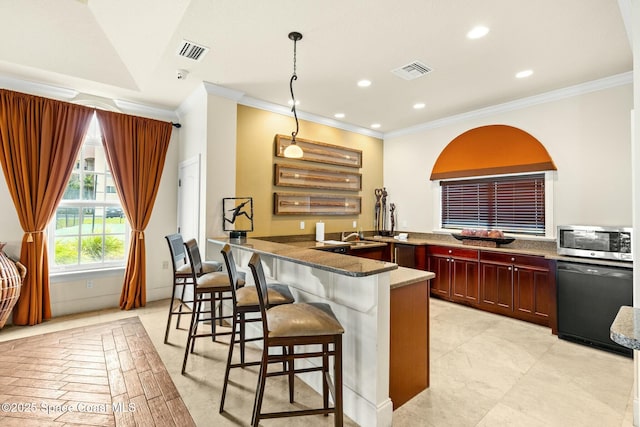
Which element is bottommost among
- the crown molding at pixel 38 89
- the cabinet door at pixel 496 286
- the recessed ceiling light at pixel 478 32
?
the cabinet door at pixel 496 286

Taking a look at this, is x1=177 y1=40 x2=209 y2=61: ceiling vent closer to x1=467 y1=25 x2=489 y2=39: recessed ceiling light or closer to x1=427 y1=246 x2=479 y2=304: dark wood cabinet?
x1=467 y1=25 x2=489 y2=39: recessed ceiling light

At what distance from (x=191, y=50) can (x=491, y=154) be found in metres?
4.17

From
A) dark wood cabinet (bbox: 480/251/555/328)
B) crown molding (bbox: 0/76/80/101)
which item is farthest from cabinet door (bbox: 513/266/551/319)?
crown molding (bbox: 0/76/80/101)

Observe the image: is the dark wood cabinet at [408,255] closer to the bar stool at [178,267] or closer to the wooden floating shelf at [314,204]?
the wooden floating shelf at [314,204]

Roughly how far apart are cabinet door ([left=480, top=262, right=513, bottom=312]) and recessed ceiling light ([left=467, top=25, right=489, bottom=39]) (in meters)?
2.77

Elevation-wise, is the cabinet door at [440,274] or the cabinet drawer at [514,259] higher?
the cabinet drawer at [514,259]

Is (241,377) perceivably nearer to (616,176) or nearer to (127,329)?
(127,329)

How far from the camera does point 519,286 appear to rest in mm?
3803

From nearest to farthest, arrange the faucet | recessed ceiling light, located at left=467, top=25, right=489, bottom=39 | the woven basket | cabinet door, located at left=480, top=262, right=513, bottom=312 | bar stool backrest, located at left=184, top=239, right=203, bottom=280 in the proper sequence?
recessed ceiling light, located at left=467, top=25, right=489, bottom=39
bar stool backrest, located at left=184, top=239, right=203, bottom=280
the woven basket
cabinet door, located at left=480, top=262, right=513, bottom=312
the faucet

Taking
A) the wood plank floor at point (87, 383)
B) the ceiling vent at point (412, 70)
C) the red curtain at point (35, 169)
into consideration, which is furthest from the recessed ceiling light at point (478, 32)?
the red curtain at point (35, 169)

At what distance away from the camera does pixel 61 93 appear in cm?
382

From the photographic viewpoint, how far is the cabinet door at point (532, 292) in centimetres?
357

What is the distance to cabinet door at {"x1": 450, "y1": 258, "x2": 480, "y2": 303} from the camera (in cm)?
423

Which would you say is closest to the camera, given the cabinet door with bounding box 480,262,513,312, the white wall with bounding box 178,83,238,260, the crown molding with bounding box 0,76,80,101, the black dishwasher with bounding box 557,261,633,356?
the black dishwasher with bounding box 557,261,633,356
